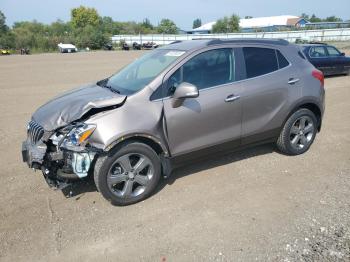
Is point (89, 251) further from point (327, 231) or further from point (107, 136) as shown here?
point (327, 231)

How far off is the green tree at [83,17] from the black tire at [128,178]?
413 ft

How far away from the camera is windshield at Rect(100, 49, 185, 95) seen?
3987 millimetres

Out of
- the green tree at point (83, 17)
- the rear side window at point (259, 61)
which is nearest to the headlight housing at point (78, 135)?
the rear side window at point (259, 61)

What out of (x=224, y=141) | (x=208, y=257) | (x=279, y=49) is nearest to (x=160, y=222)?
(x=208, y=257)

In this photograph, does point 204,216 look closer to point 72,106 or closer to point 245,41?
point 72,106

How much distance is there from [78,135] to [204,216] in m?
1.67

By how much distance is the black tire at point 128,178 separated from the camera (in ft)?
11.6

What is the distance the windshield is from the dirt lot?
4.57 feet

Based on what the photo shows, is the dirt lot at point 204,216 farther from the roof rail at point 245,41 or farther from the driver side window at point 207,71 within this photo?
the roof rail at point 245,41

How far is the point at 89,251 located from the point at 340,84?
1176 centimetres

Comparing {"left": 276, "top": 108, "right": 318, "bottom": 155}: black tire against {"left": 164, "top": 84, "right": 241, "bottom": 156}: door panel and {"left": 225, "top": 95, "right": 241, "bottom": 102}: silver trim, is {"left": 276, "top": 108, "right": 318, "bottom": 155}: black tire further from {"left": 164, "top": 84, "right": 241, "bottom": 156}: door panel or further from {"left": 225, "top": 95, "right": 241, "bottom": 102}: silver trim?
{"left": 225, "top": 95, "right": 241, "bottom": 102}: silver trim

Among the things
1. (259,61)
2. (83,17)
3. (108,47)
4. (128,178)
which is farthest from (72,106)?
(83,17)

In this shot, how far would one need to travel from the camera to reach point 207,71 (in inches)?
163

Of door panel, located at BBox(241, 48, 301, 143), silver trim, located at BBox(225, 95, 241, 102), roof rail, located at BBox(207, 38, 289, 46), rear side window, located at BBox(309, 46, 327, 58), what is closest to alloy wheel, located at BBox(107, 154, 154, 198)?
silver trim, located at BBox(225, 95, 241, 102)
